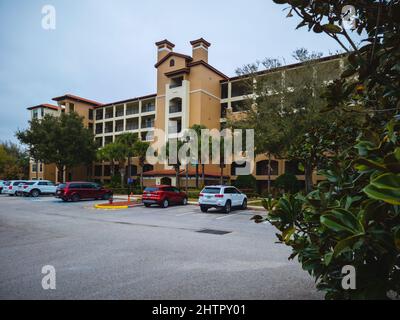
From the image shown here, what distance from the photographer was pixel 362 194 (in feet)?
6.88

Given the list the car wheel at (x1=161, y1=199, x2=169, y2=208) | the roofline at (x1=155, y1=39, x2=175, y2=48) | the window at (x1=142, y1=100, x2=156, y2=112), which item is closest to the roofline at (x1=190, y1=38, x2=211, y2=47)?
the roofline at (x1=155, y1=39, x2=175, y2=48)

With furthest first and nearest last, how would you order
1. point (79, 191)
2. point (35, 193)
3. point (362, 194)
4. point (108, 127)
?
1. point (108, 127)
2. point (35, 193)
3. point (79, 191)
4. point (362, 194)

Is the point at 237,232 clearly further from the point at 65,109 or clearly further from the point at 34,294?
the point at 65,109

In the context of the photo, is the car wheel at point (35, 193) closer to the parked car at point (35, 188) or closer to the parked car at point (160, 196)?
the parked car at point (35, 188)

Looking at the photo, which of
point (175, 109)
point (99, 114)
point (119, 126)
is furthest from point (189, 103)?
point (99, 114)

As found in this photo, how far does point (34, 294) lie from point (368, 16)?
5449 millimetres

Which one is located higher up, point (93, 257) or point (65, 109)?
point (65, 109)

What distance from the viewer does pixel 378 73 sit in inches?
94.3

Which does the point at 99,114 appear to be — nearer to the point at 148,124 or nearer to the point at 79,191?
the point at 148,124

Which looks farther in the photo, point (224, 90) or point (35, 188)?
point (224, 90)

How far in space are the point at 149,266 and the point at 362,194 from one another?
4.77m

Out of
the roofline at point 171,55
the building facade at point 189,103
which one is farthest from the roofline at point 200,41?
the roofline at point 171,55
